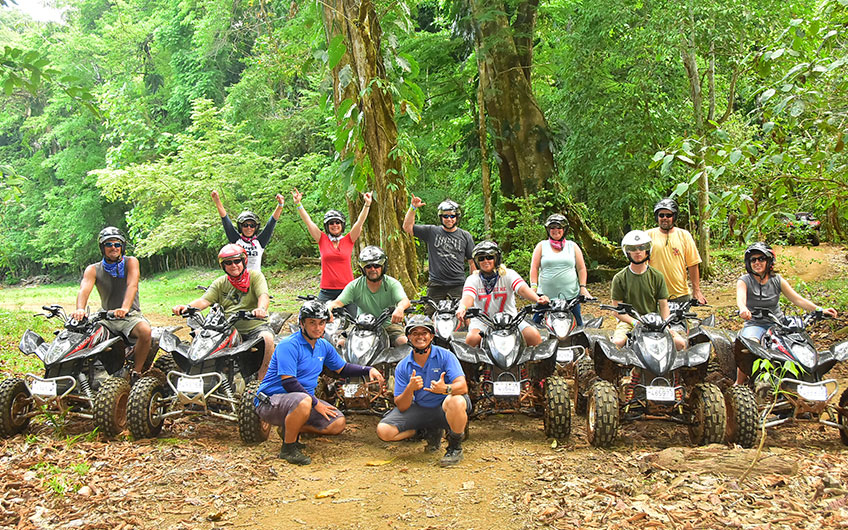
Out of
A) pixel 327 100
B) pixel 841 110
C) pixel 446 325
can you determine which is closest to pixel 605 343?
pixel 446 325

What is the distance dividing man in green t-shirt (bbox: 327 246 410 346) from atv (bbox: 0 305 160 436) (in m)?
2.13

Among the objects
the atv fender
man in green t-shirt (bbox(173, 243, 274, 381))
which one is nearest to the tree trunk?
man in green t-shirt (bbox(173, 243, 274, 381))

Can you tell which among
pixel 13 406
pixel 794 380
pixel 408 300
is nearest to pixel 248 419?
pixel 408 300

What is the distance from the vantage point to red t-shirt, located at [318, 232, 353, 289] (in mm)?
7953

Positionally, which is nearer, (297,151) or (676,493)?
(676,493)

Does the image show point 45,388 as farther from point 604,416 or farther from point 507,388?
point 604,416

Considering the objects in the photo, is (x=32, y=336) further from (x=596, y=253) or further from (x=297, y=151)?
(x=297, y=151)

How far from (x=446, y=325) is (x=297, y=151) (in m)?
22.5

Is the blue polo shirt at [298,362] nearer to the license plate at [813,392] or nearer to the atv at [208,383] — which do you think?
the atv at [208,383]

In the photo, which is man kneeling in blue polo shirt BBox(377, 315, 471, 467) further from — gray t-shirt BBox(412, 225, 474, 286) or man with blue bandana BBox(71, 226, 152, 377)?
man with blue bandana BBox(71, 226, 152, 377)

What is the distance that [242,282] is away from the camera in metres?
6.87

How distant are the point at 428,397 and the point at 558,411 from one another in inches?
41.9

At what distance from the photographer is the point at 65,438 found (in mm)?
5941

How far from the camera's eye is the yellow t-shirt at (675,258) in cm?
728
